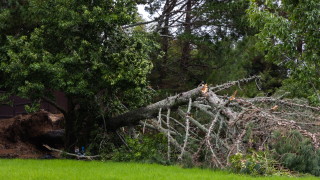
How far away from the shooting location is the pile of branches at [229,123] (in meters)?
10.2

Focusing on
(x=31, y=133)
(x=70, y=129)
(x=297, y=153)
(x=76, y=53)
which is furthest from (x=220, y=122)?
(x=31, y=133)

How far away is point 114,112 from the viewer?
51.2 feet

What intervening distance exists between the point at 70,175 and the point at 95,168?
1.39 meters

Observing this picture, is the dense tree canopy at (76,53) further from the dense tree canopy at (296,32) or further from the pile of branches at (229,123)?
the dense tree canopy at (296,32)

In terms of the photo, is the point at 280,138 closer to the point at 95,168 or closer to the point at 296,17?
the point at 95,168

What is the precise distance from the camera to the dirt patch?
62.4 feet

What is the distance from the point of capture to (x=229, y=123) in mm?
10766

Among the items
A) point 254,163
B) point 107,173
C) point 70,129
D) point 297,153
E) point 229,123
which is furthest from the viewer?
point 70,129

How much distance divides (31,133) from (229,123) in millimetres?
11504

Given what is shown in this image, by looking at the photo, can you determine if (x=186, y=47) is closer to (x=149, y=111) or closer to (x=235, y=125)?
(x=149, y=111)

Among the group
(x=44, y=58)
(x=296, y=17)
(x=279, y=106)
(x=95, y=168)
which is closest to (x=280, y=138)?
(x=279, y=106)

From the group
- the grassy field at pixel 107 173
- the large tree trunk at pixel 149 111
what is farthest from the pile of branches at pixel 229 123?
the grassy field at pixel 107 173

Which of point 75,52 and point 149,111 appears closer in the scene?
point 75,52

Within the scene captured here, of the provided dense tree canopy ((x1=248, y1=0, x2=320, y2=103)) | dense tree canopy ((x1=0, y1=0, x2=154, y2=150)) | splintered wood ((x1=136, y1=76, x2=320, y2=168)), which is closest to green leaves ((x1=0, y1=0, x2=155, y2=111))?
dense tree canopy ((x1=0, y1=0, x2=154, y2=150))
